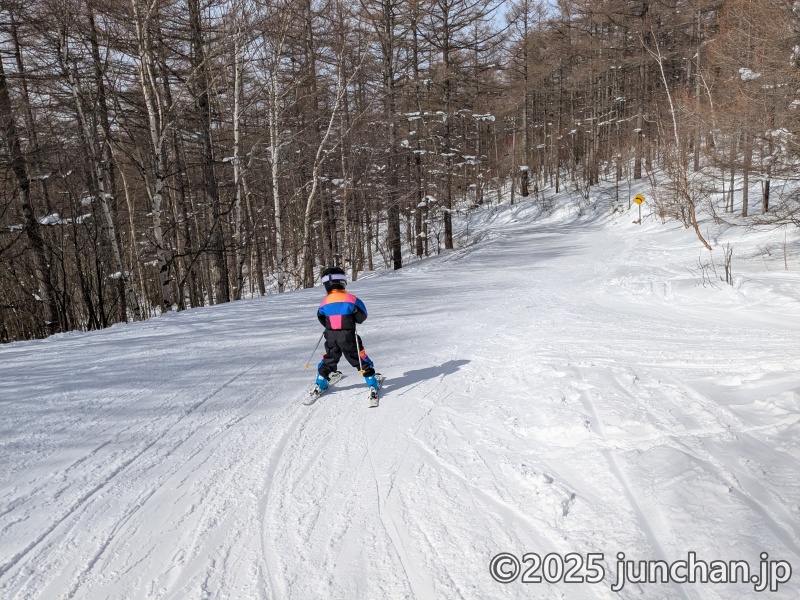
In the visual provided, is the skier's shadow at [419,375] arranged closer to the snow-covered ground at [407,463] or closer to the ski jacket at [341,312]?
the snow-covered ground at [407,463]

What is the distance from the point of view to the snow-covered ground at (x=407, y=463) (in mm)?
2527

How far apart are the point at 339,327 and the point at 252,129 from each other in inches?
643

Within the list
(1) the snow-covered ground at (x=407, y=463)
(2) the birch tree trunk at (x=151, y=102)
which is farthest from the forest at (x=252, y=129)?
(1) the snow-covered ground at (x=407, y=463)

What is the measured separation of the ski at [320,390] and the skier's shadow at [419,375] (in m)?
0.62

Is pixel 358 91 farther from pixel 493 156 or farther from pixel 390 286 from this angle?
pixel 493 156

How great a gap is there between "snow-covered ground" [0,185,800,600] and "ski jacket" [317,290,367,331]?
0.86 metres

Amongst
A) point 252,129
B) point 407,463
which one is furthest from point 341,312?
point 252,129

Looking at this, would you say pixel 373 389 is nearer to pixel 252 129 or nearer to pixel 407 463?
pixel 407 463

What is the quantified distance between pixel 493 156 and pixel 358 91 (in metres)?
36.5

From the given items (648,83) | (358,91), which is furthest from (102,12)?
(648,83)

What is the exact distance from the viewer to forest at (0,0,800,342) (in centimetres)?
1120

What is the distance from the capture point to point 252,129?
18578mm

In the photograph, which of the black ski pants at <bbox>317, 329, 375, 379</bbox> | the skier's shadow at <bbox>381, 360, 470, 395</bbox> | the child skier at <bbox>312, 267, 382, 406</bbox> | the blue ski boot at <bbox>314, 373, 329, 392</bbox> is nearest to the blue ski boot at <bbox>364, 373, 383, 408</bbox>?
the child skier at <bbox>312, 267, 382, 406</bbox>

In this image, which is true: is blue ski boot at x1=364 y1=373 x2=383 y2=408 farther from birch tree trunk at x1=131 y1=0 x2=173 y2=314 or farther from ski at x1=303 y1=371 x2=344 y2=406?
birch tree trunk at x1=131 y1=0 x2=173 y2=314
